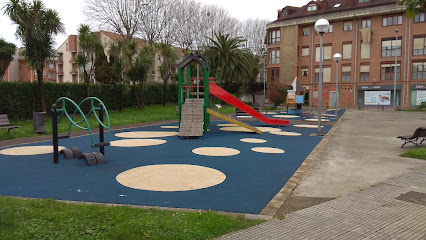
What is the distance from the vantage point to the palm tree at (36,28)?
1656 cm

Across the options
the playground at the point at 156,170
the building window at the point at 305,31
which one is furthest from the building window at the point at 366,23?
the playground at the point at 156,170

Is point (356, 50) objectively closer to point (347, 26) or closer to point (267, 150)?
point (347, 26)

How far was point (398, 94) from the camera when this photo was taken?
44125mm

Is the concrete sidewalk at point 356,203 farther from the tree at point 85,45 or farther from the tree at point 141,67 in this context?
the tree at point 141,67

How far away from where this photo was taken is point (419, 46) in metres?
42.4

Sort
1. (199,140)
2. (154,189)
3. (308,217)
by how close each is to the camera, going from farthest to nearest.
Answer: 1. (199,140)
2. (154,189)
3. (308,217)

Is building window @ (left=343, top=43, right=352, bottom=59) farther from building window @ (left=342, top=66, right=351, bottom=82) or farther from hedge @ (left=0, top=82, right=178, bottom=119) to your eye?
hedge @ (left=0, top=82, right=178, bottom=119)

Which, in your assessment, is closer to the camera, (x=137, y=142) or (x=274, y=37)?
(x=137, y=142)

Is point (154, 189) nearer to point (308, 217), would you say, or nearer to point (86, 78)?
point (308, 217)

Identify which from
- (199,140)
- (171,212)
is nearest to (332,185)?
(171,212)

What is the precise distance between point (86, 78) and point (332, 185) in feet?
65.5

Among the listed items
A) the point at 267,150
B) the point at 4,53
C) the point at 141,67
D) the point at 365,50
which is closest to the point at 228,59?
the point at 141,67

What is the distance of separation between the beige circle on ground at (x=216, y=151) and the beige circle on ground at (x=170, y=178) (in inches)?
67.8

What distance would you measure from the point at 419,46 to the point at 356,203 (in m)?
46.6
